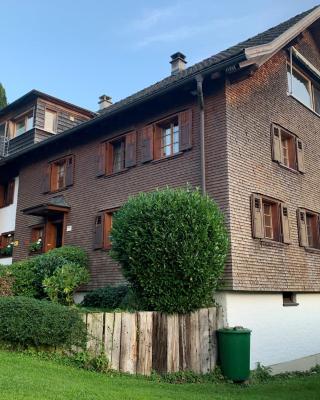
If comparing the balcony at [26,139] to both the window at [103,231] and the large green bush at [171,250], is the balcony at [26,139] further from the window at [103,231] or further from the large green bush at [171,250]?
the large green bush at [171,250]

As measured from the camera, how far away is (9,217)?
18547 millimetres

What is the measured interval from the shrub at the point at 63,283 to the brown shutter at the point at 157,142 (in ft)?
13.5

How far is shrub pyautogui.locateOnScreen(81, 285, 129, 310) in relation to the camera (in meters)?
11.7

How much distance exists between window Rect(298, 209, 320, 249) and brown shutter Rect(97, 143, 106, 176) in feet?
21.0

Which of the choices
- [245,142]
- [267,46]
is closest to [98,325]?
[245,142]

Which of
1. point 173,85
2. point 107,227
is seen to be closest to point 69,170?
point 107,227

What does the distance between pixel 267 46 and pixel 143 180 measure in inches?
198

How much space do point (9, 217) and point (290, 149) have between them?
38.7 feet

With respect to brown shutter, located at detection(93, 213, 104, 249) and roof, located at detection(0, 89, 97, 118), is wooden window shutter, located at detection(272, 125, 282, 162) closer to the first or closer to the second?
brown shutter, located at detection(93, 213, 104, 249)

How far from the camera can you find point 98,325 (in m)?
7.99

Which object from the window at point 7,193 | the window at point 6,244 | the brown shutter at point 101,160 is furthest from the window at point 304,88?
the window at point 6,244

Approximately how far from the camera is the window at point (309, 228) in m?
13.2

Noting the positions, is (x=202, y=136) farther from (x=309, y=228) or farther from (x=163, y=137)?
(x=309, y=228)

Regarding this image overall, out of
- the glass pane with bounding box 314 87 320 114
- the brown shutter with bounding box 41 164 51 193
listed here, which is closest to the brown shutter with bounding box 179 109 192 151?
the glass pane with bounding box 314 87 320 114
